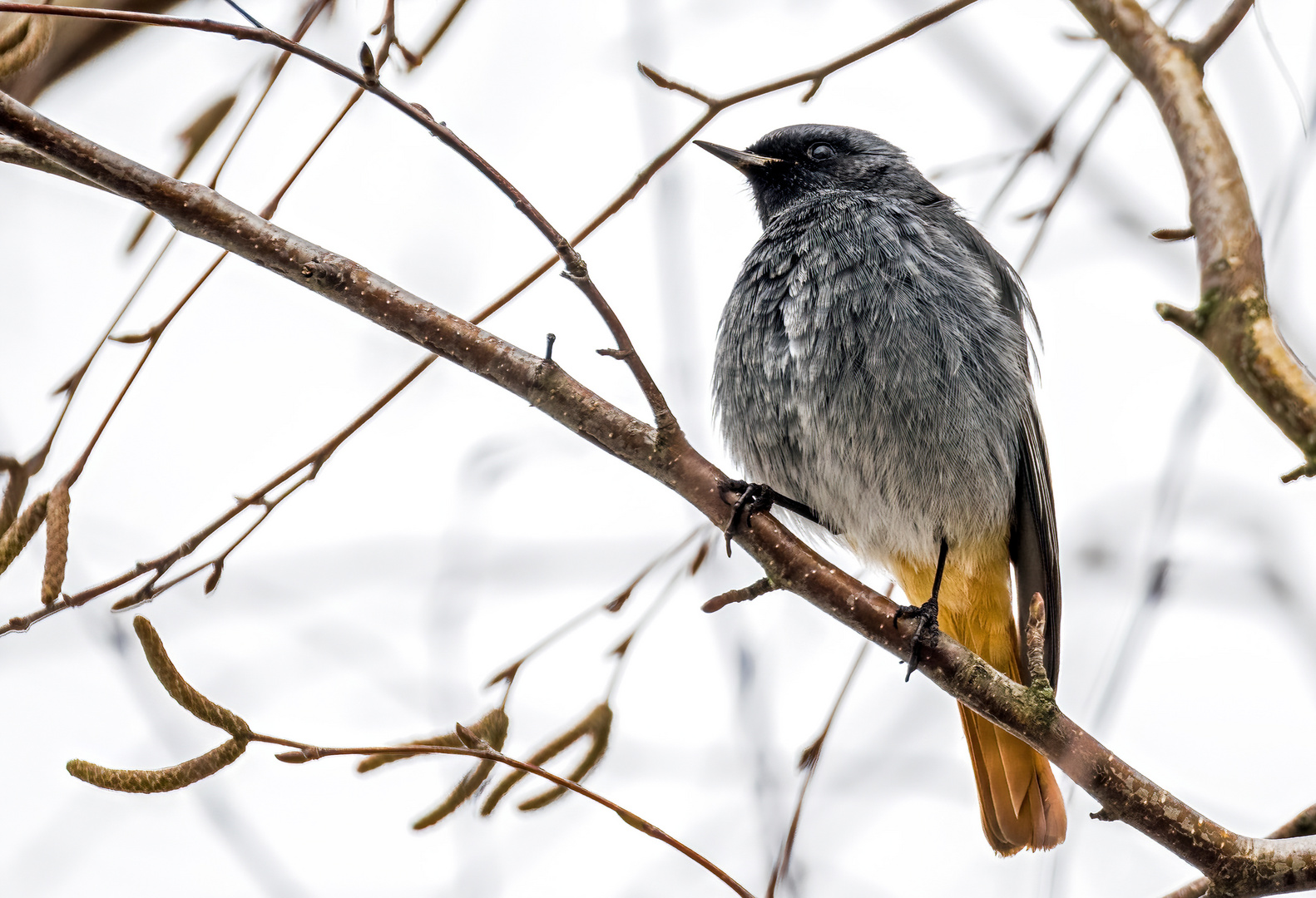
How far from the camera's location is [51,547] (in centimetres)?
234

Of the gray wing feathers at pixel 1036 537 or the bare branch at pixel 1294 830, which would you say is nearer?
the bare branch at pixel 1294 830

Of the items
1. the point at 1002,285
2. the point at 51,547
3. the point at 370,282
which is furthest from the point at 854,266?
the point at 51,547

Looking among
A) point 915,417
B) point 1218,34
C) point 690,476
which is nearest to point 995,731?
point 915,417

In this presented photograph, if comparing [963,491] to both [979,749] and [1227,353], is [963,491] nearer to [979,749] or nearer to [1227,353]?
[979,749]

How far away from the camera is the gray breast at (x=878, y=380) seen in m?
3.72

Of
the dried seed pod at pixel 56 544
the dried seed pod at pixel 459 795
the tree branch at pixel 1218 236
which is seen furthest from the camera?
the dried seed pod at pixel 459 795

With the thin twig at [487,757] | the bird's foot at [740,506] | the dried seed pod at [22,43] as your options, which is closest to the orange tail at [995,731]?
the bird's foot at [740,506]

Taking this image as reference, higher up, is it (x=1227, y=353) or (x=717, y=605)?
(x=717, y=605)

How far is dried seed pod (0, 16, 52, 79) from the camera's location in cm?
242

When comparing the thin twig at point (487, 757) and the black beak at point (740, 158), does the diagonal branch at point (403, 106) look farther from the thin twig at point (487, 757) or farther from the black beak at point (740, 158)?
the black beak at point (740, 158)

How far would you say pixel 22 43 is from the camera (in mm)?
2453

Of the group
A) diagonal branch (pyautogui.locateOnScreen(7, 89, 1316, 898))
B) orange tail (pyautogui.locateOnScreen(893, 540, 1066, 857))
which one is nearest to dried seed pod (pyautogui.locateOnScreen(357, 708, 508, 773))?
diagonal branch (pyautogui.locateOnScreen(7, 89, 1316, 898))

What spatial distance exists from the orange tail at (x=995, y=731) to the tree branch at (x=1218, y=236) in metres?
2.51

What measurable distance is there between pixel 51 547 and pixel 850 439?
244cm
